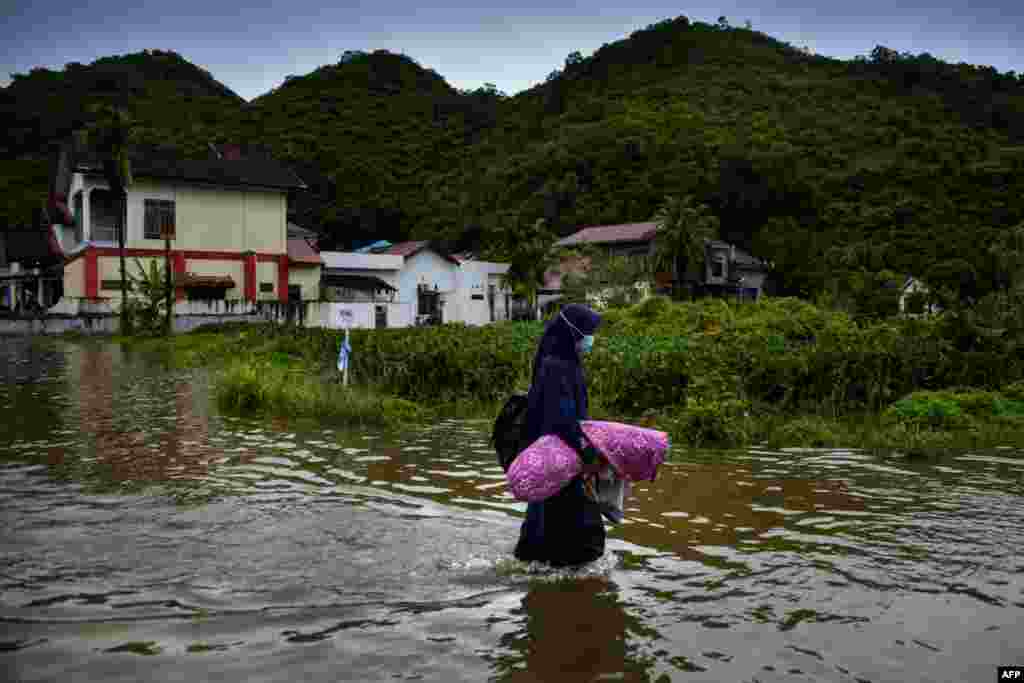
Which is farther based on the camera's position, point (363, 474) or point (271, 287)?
point (271, 287)

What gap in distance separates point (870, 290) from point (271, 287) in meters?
29.1

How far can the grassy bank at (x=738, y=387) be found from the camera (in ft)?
38.2

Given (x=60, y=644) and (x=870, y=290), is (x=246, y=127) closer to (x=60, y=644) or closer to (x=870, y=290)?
(x=870, y=290)

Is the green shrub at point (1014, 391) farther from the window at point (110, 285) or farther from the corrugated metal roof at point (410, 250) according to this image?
the corrugated metal roof at point (410, 250)

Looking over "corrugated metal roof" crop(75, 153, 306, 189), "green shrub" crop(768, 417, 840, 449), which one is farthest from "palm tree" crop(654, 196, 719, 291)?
"green shrub" crop(768, 417, 840, 449)

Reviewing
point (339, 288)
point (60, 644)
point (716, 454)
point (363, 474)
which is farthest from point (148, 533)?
point (339, 288)

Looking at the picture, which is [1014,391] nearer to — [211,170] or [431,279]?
[211,170]

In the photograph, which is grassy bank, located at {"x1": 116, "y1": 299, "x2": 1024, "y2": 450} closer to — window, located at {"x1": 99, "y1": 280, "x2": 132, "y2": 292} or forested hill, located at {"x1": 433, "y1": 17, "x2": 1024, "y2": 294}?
window, located at {"x1": 99, "y1": 280, "x2": 132, "y2": 292}

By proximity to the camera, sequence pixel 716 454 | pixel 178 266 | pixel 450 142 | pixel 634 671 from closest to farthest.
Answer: pixel 634 671 → pixel 716 454 → pixel 178 266 → pixel 450 142

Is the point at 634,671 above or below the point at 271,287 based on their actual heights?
below

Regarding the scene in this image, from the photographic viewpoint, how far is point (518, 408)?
19.1 ft

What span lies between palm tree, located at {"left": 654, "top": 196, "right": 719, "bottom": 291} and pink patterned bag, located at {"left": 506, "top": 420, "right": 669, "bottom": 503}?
52945mm

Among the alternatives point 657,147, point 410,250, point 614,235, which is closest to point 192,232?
point 410,250

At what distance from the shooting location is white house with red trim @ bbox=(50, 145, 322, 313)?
131ft
